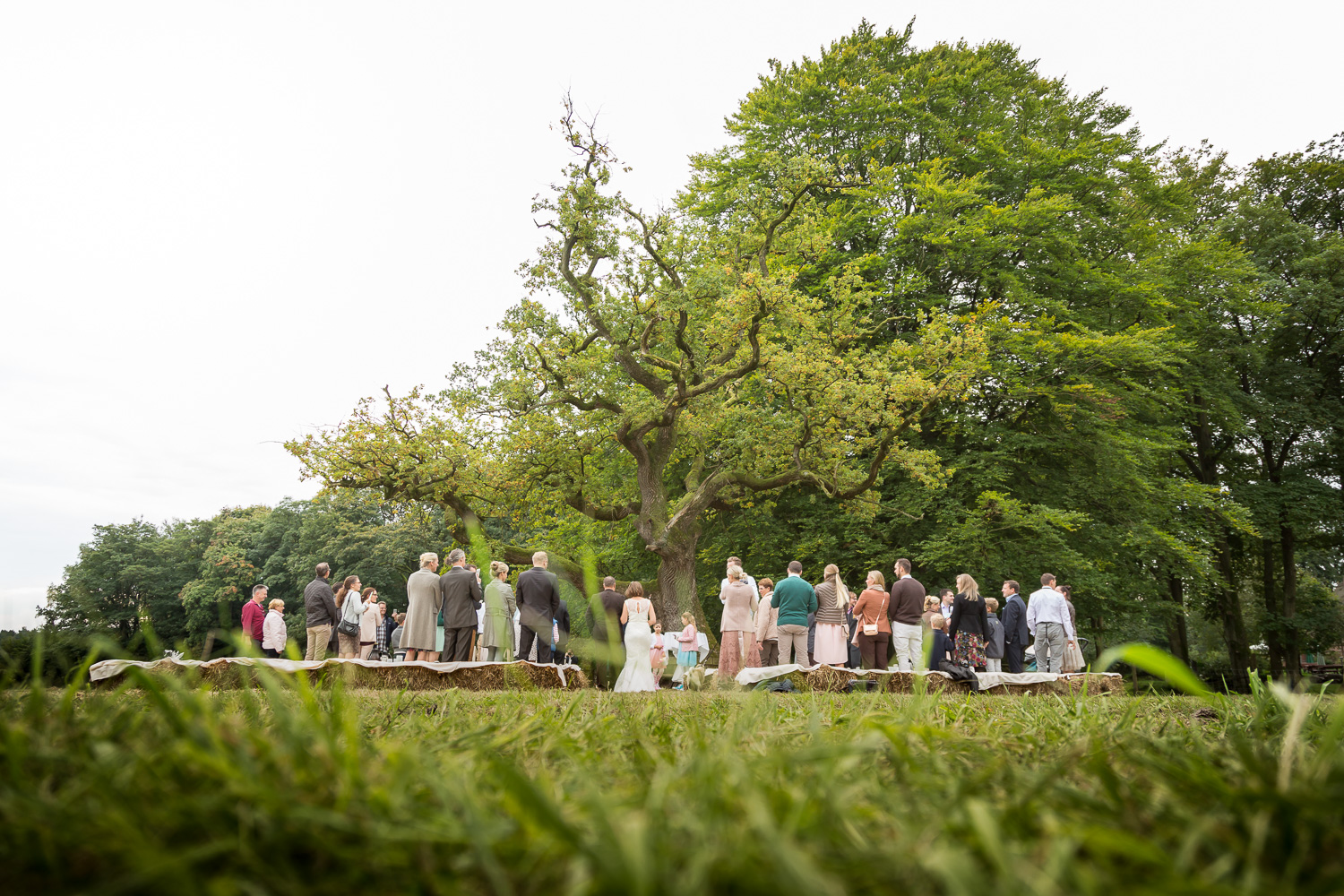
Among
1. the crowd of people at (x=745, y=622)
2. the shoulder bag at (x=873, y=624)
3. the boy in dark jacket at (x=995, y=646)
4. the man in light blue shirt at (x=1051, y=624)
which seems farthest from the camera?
the man in light blue shirt at (x=1051, y=624)

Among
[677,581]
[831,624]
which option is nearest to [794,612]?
[831,624]

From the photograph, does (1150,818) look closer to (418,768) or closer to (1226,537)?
(418,768)

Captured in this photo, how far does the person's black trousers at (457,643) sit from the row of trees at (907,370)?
4.41 metres

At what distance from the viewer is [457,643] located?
1198 cm

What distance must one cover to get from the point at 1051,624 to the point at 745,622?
214 inches

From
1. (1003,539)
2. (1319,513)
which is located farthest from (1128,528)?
(1319,513)

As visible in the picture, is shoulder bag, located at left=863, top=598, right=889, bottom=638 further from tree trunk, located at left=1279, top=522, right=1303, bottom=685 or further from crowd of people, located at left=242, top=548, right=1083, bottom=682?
tree trunk, located at left=1279, top=522, right=1303, bottom=685

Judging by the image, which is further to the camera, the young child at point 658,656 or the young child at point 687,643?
the young child at point 687,643

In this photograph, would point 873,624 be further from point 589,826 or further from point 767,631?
point 589,826

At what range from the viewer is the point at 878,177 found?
63.6 ft

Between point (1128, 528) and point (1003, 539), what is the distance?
3.64 metres

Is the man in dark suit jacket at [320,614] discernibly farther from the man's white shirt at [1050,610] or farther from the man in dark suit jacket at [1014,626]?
the man's white shirt at [1050,610]

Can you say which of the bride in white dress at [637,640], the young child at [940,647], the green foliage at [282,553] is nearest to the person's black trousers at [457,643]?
the bride in white dress at [637,640]

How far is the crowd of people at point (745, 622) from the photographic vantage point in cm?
1141
